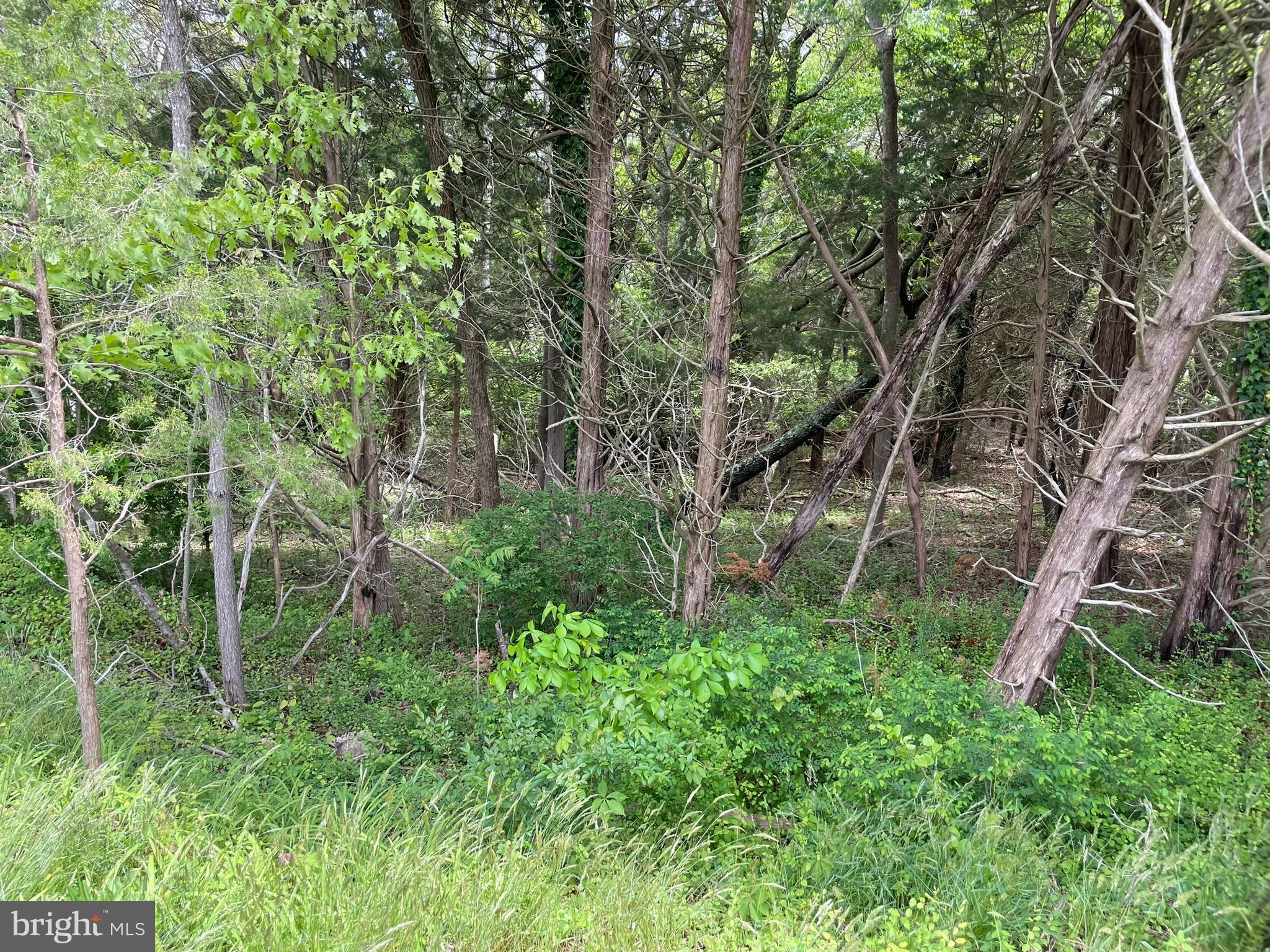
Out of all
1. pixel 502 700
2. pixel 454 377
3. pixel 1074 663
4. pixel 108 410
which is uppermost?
Answer: pixel 454 377

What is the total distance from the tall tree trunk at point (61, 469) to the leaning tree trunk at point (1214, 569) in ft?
29.2

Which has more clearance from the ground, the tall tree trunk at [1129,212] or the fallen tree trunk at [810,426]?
the tall tree trunk at [1129,212]

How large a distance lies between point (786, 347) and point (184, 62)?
9.30 m

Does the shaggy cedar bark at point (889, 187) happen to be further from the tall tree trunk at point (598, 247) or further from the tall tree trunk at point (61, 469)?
the tall tree trunk at point (61, 469)

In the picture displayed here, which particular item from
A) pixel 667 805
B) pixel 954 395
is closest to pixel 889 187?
pixel 954 395

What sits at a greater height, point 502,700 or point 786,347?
point 786,347

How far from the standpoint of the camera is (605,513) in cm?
704

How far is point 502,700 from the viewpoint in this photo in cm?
441

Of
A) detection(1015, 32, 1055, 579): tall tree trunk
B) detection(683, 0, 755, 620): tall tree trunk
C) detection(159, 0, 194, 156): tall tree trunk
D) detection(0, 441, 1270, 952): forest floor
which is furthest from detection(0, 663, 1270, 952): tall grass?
detection(1015, 32, 1055, 579): tall tree trunk

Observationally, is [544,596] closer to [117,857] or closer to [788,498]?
[117,857]

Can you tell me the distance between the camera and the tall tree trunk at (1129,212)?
6.03m

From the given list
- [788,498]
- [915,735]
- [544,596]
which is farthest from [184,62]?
[788,498]

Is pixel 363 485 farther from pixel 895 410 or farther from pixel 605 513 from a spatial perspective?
pixel 895 410
